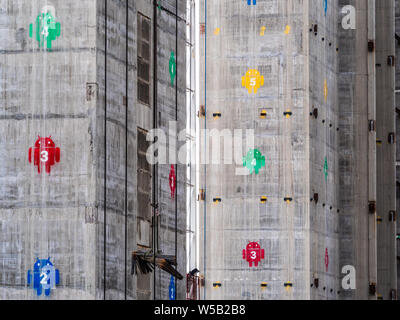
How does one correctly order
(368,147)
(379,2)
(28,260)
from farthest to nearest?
(379,2), (368,147), (28,260)

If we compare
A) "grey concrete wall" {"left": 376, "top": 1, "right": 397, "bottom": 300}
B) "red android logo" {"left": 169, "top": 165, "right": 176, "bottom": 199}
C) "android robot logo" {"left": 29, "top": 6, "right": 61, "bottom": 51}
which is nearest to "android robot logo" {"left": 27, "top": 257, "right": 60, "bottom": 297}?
"android robot logo" {"left": 29, "top": 6, "right": 61, "bottom": 51}

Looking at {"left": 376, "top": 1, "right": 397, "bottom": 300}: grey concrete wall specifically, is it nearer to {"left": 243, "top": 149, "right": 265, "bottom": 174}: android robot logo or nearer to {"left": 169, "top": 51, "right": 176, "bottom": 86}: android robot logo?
{"left": 243, "top": 149, "right": 265, "bottom": 174}: android robot logo

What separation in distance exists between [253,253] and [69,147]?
54.2ft

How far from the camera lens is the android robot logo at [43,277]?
935 inches

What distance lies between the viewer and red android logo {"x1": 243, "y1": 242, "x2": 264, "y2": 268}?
130 ft

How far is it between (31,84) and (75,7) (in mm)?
1790

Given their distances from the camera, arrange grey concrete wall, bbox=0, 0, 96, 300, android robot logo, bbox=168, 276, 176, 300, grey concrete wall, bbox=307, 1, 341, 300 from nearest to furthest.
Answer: grey concrete wall, bbox=0, 0, 96, 300 < android robot logo, bbox=168, 276, 176, 300 < grey concrete wall, bbox=307, 1, 341, 300

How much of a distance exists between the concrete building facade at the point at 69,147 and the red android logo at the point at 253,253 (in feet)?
47.5

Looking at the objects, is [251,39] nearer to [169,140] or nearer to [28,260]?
[169,140]

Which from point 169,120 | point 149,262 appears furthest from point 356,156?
point 149,262

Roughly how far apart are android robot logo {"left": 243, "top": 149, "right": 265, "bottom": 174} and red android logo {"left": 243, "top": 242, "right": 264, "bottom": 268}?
2495mm

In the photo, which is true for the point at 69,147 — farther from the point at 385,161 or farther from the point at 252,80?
the point at 385,161

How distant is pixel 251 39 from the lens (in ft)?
134
